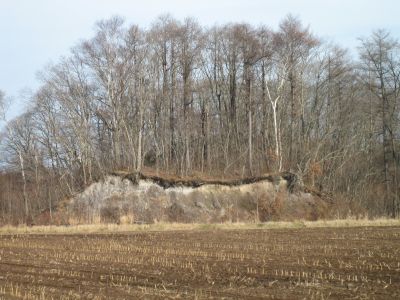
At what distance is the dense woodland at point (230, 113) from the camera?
50.2 meters

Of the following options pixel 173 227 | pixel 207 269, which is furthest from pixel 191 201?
pixel 207 269

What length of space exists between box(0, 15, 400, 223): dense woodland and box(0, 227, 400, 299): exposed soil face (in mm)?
25998

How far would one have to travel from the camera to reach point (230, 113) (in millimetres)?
54906

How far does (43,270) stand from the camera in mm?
15406

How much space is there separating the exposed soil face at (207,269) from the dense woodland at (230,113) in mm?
25998

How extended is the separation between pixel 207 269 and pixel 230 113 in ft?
133

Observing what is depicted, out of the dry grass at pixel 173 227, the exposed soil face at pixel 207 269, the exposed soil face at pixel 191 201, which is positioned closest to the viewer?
the exposed soil face at pixel 207 269

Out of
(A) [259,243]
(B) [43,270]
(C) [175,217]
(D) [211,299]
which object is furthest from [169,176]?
(D) [211,299]

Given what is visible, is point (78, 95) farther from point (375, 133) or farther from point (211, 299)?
point (211, 299)

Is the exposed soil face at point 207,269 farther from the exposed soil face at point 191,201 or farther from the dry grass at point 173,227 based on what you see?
the exposed soil face at point 191,201

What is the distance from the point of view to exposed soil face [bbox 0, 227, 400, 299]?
11.3 metres

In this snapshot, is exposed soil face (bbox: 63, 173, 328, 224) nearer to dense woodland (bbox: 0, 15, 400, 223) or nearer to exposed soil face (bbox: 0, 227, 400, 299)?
dense woodland (bbox: 0, 15, 400, 223)

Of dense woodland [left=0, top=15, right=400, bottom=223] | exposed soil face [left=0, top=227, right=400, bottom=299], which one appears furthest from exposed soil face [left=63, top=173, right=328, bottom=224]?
exposed soil face [left=0, top=227, right=400, bottom=299]

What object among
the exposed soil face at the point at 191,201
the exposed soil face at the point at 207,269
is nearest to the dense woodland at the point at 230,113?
the exposed soil face at the point at 191,201
